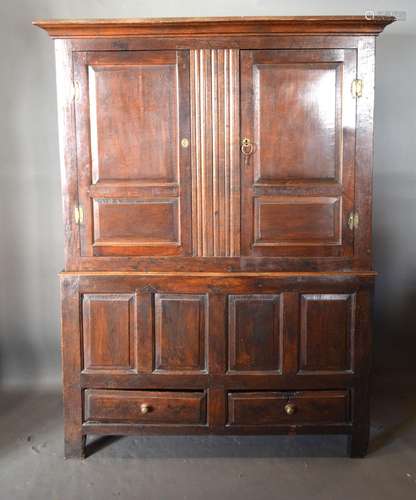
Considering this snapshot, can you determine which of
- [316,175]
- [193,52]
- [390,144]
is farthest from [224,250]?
[390,144]

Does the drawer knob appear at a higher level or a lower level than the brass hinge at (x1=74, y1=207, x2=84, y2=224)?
lower

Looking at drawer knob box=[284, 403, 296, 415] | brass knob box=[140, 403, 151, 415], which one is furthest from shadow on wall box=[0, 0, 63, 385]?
drawer knob box=[284, 403, 296, 415]

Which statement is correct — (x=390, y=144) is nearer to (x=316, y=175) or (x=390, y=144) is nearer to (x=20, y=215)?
(x=316, y=175)

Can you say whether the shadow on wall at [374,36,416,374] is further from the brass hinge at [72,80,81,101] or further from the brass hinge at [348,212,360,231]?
the brass hinge at [72,80,81,101]

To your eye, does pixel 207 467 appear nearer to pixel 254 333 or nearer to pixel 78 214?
pixel 254 333

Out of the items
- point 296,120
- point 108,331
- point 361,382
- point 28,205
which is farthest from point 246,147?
Answer: point 28,205

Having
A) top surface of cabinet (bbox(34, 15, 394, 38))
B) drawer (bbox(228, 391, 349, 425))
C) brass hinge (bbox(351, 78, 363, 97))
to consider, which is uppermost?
top surface of cabinet (bbox(34, 15, 394, 38))

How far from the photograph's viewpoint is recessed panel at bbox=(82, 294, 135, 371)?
249cm

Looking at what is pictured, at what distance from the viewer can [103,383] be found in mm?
2525

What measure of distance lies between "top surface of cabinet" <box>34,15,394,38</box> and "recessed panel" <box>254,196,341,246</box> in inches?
27.6

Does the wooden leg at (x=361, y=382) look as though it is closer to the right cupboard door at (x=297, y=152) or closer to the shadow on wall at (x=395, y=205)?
the right cupboard door at (x=297, y=152)

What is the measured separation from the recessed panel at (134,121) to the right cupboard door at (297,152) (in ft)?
1.05

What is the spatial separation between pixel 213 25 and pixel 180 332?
1312 millimetres

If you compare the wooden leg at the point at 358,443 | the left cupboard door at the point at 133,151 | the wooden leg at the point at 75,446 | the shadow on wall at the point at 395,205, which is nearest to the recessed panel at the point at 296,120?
the left cupboard door at the point at 133,151
